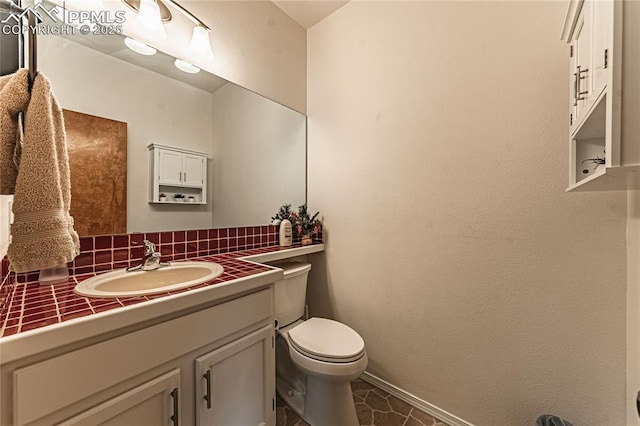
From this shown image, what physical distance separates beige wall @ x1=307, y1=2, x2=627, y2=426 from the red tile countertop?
3.15ft

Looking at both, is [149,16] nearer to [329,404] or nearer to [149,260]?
[149,260]

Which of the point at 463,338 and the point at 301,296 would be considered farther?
the point at 301,296

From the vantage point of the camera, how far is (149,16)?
1113 mm

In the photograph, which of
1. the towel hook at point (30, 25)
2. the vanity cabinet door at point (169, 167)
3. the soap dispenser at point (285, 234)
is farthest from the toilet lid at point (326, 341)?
the towel hook at point (30, 25)

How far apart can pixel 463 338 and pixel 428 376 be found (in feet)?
1.04

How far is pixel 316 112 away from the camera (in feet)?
6.19

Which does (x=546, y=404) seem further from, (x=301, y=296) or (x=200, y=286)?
(x=200, y=286)

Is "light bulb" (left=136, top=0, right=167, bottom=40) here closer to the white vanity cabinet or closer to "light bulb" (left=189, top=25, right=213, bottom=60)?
"light bulb" (left=189, top=25, right=213, bottom=60)

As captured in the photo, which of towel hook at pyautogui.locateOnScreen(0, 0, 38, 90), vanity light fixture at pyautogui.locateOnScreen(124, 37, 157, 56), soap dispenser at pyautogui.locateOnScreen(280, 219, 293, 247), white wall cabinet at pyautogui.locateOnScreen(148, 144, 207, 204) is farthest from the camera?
soap dispenser at pyautogui.locateOnScreen(280, 219, 293, 247)

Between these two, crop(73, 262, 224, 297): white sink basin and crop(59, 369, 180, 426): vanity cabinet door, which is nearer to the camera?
crop(59, 369, 180, 426): vanity cabinet door

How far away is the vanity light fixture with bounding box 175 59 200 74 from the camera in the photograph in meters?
1.28

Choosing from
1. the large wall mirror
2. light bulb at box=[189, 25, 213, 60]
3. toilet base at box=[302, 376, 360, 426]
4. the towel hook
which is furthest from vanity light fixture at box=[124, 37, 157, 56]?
toilet base at box=[302, 376, 360, 426]

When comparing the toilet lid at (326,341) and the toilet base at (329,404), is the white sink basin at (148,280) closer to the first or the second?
the toilet lid at (326,341)

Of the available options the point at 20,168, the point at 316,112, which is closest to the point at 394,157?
the point at 316,112
